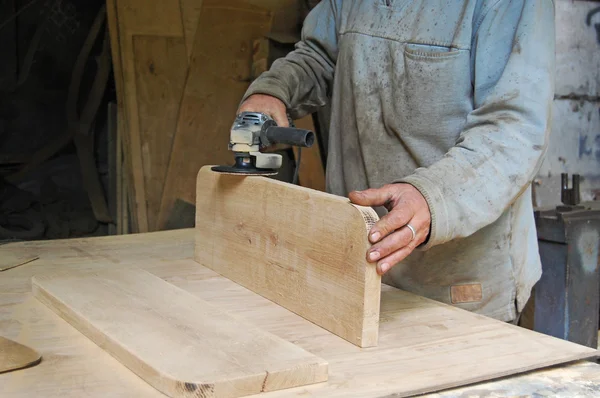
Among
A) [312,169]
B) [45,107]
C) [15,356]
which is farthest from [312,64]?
[45,107]

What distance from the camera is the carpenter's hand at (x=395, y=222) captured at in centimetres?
146

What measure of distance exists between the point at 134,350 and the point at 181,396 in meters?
0.17

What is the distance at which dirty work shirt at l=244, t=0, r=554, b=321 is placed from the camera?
5.63 ft

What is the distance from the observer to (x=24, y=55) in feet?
18.3

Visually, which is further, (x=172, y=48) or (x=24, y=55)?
(x=24, y=55)

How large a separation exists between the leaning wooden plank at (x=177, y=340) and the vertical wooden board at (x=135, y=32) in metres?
2.84

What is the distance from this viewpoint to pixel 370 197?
151 centimetres

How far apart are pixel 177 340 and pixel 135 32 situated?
3433 mm

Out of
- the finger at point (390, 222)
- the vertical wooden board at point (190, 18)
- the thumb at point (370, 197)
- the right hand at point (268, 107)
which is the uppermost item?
the vertical wooden board at point (190, 18)

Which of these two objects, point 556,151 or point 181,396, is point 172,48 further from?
point 181,396

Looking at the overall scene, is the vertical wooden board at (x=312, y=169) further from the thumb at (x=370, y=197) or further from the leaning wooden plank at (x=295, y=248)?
the thumb at (x=370, y=197)

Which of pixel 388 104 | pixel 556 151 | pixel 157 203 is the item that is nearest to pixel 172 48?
pixel 157 203

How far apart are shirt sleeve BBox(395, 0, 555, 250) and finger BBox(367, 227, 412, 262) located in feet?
0.32

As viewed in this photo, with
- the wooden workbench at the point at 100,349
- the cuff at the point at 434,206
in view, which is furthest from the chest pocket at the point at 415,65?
the wooden workbench at the point at 100,349
